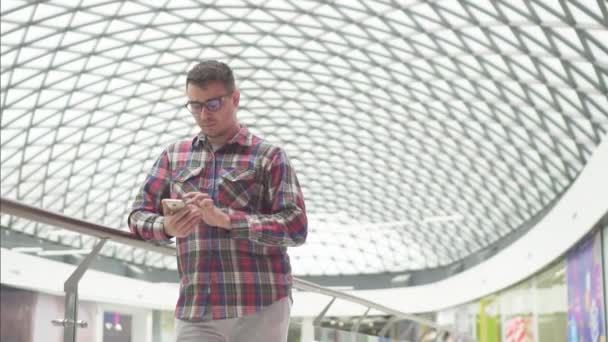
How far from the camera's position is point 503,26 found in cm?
2648

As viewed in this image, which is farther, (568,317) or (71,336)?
(568,317)

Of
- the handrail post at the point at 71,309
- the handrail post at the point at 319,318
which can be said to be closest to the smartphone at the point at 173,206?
the handrail post at the point at 71,309

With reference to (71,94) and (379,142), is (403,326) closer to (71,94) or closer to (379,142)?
(71,94)

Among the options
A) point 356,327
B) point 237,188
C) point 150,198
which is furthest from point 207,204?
point 356,327

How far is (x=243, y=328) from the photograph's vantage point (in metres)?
4.06

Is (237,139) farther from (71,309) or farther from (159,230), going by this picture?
(71,309)

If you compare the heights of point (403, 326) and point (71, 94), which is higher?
point (71, 94)

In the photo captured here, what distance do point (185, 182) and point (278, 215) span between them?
58 cm

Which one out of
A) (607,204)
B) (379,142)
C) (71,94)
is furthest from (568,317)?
(71,94)

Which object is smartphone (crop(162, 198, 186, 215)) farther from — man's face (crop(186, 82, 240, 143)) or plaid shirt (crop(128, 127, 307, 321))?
man's face (crop(186, 82, 240, 143))

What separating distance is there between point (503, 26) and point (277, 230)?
24112mm

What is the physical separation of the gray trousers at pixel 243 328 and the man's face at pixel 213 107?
105 centimetres

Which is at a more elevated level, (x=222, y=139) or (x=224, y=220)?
(x=222, y=139)

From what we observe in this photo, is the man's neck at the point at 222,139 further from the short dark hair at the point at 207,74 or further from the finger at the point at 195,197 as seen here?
the finger at the point at 195,197
